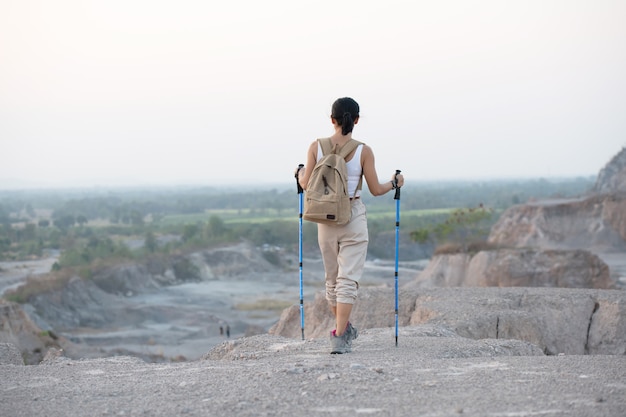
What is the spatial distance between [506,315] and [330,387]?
22.9 ft

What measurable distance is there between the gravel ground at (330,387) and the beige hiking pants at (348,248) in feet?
1.97

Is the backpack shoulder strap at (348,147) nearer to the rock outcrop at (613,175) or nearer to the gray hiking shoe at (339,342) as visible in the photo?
the gray hiking shoe at (339,342)

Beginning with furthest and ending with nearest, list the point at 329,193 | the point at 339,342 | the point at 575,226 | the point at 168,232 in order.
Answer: the point at 168,232 < the point at 575,226 < the point at 339,342 < the point at 329,193

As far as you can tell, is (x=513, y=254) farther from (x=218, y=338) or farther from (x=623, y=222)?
(x=623, y=222)

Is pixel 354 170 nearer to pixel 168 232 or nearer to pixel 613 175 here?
pixel 613 175

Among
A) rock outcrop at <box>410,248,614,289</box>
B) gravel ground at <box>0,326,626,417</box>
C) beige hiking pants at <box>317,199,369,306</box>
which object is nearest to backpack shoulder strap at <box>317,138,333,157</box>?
beige hiking pants at <box>317,199,369,306</box>

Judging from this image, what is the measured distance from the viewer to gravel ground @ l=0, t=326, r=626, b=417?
5273 mm

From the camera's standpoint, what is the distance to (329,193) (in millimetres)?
6996

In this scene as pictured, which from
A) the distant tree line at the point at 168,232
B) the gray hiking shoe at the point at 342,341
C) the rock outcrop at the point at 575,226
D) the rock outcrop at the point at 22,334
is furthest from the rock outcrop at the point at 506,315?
the rock outcrop at the point at 575,226

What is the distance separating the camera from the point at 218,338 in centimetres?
3103

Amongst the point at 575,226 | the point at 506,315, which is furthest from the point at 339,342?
the point at 575,226

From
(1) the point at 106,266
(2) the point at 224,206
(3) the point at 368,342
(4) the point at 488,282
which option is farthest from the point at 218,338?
(2) the point at 224,206

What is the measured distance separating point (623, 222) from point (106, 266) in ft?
88.6

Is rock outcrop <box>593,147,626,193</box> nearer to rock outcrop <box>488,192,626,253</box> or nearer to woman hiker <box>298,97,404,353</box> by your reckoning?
rock outcrop <box>488,192,626,253</box>
